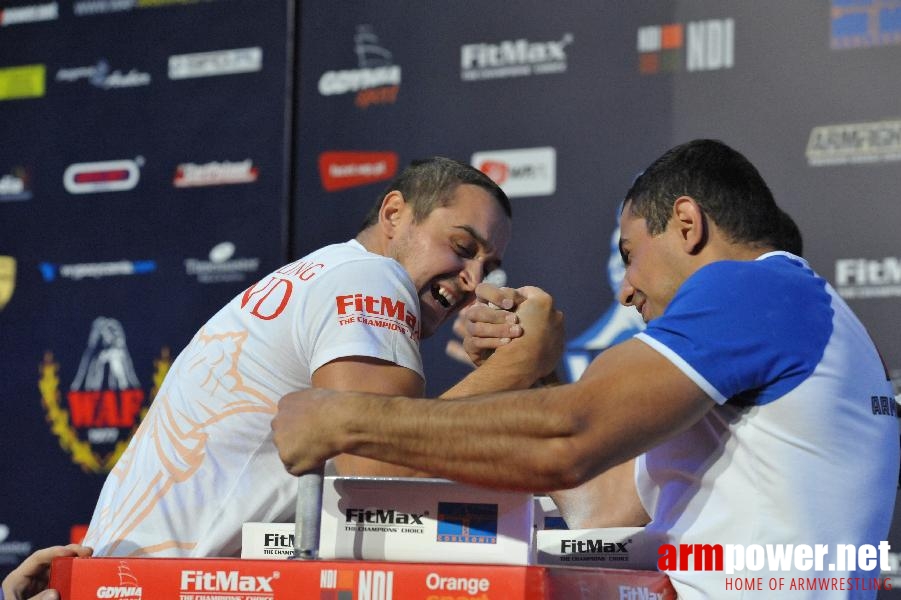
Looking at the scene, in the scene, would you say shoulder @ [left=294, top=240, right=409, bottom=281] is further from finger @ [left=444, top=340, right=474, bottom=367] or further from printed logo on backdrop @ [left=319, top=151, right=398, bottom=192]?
printed logo on backdrop @ [left=319, top=151, right=398, bottom=192]

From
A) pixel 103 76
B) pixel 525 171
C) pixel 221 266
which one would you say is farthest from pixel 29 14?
pixel 525 171

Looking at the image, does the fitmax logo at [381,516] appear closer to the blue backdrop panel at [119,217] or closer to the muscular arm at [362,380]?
the muscular arm at [362,380]

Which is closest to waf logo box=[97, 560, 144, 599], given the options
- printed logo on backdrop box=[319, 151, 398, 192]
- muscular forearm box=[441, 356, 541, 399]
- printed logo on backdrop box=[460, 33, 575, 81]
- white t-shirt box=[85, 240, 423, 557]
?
white t-shirt box=[85, 240, 423, 557]

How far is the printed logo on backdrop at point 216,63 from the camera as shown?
12.6 ft

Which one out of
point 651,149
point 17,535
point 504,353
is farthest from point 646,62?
point 17,535

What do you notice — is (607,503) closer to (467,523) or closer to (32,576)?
(467,523)

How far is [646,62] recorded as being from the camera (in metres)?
3.34

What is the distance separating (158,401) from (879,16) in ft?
7.19

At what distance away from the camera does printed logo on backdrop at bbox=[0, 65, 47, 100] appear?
4.15 metres

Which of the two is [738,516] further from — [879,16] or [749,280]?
[879,16]

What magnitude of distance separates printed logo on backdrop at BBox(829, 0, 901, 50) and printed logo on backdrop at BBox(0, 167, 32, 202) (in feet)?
8.84

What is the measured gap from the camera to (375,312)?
5.78 feet

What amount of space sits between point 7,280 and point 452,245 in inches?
91.8

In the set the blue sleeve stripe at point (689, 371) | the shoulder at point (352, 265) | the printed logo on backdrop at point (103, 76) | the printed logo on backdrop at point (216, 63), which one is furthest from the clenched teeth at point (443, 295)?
the printed logo on backdrop at point (103, 76)
